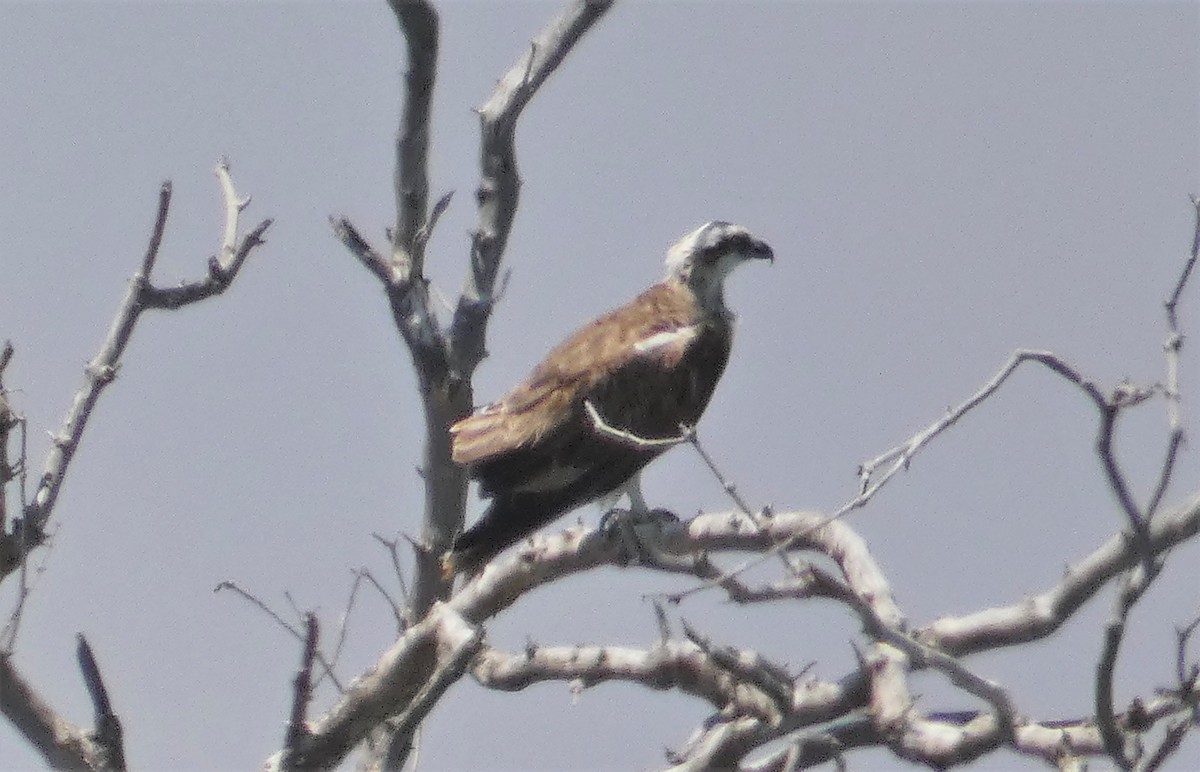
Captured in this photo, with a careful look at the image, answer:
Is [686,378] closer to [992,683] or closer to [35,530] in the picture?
[35,530]

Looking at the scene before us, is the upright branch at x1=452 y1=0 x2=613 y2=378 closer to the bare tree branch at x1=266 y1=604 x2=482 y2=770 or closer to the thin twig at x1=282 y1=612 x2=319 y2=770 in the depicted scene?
the bare tree branch at x1=266 y1=604 x2=482 y2=770

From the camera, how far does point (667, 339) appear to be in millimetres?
7922

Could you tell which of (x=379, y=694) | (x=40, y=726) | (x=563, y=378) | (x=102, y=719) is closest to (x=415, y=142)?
(x=563, y=378)

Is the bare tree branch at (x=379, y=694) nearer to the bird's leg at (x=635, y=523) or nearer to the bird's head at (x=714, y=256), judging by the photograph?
the bird's leg at (x=635, y=523)

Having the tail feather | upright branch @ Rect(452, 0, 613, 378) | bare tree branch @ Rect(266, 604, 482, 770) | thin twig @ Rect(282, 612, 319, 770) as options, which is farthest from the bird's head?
thin twig @ Rect(282, 612, 319, 770)

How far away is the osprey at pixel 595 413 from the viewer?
279 inches

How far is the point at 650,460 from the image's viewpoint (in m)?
7.38

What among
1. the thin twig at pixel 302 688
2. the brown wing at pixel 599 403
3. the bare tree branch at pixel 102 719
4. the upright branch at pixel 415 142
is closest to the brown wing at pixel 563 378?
the brown wing at pixel 599 403

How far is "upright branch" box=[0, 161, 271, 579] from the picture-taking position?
6.15 meters

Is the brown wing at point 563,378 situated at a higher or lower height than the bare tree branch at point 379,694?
Answer: higher

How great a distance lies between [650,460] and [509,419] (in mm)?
646

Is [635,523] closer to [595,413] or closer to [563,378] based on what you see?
[595,413]

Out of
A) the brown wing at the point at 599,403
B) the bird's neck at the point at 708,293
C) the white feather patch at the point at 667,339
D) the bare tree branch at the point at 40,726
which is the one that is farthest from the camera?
the bird's neck at the point at 708,293

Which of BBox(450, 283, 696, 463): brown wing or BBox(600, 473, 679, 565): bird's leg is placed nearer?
BBox(600, 473, 679, 565): bird's leg
